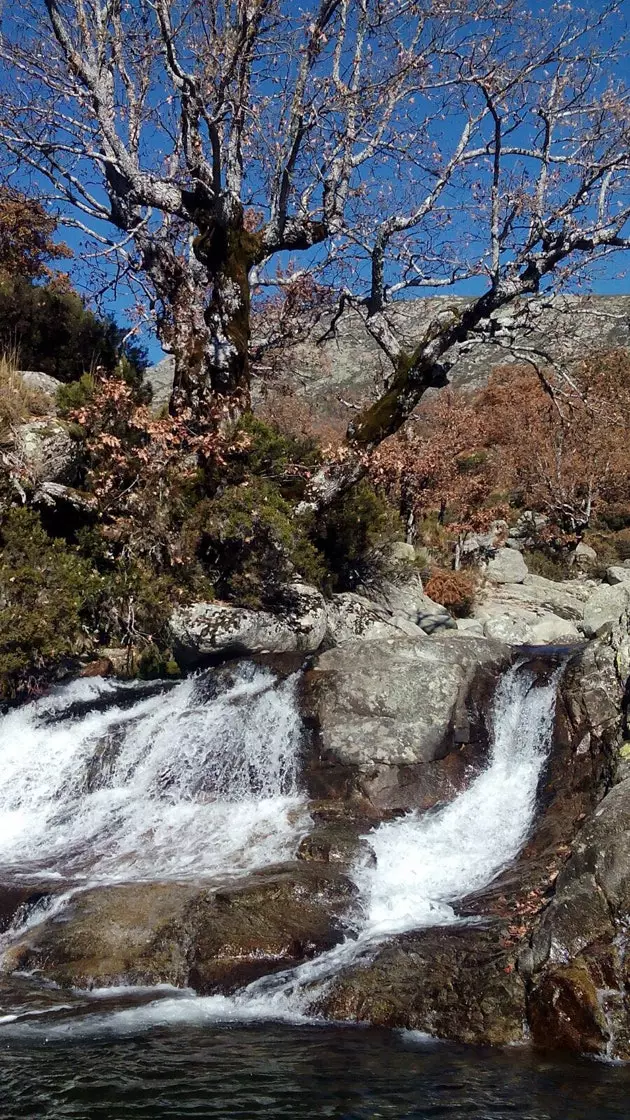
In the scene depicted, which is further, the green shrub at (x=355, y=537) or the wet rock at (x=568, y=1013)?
the green shrub at (x=355, y=537)

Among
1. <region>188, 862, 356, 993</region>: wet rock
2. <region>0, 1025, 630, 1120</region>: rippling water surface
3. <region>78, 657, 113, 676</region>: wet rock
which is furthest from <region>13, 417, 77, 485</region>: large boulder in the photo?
<region>0, 1025, 630, 1120</region>: rippling water surface

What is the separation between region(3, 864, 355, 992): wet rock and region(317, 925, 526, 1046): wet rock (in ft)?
2.37

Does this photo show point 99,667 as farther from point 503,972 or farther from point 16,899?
point 503,972

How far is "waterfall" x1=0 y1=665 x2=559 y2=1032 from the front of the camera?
782cm

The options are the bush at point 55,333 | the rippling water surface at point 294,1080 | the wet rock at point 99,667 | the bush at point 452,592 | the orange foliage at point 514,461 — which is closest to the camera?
the rippling water surface at point 294,1080

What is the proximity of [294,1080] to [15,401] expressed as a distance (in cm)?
1142

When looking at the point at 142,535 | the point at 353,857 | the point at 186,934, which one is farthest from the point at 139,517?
the point at 186,934

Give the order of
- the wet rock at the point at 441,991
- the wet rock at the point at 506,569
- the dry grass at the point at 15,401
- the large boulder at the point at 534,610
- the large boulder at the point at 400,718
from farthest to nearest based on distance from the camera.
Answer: the wet rock at the point at 506,569 < the large boulder at the point at 534,610 < the dry grass at the point at 15,401 < the large boulder at the point at 400,718 < the wet rock at the point at 441,991

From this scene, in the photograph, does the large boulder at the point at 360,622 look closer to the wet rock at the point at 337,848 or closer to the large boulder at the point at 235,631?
the large boulder at the point at 235,631

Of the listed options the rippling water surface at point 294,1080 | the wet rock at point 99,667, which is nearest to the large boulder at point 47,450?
the wet rock at point 99,667

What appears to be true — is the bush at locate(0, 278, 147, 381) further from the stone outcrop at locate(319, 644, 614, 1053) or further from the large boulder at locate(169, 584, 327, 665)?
the stone outcrop at locate(319, 644, 614, 1053)

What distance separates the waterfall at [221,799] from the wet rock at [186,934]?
Answer: 1.04ft

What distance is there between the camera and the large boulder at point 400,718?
941 cm

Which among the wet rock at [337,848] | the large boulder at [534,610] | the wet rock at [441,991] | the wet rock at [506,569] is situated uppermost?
the wet rock at [506,569]
